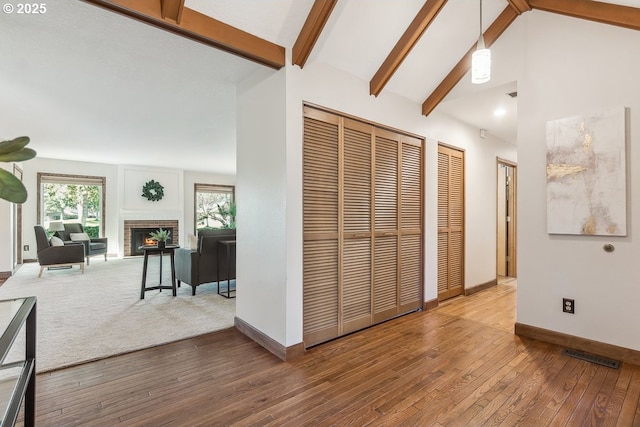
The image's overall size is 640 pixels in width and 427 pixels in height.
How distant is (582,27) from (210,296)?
4.99 metres

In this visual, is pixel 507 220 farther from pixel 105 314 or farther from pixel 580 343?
pixel 105 314

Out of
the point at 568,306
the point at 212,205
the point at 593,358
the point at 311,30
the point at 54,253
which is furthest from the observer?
the point at 212,205

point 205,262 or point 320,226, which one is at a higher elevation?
point 320,226

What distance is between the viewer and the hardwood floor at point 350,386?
1816mm

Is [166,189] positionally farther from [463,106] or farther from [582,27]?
[582,27]

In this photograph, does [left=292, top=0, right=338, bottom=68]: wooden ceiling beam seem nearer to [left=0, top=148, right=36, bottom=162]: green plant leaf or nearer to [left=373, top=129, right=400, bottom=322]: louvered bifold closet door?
[left=373, top=129, right=400, bottom=322]: louvered bifold closet door

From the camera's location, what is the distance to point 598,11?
250 cm

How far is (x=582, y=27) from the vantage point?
9.00 feet

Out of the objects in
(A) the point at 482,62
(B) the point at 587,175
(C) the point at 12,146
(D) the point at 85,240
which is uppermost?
(A) the point at 482,62

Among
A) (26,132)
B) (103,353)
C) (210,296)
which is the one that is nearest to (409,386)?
(103,353)

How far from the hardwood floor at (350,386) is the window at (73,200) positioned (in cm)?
677

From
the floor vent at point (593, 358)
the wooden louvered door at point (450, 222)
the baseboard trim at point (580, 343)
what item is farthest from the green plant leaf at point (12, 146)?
the wooden louvered door at point (450, 222)

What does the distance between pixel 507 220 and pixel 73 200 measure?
9.68 meters

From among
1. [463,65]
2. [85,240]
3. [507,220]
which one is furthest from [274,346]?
[85,240]
